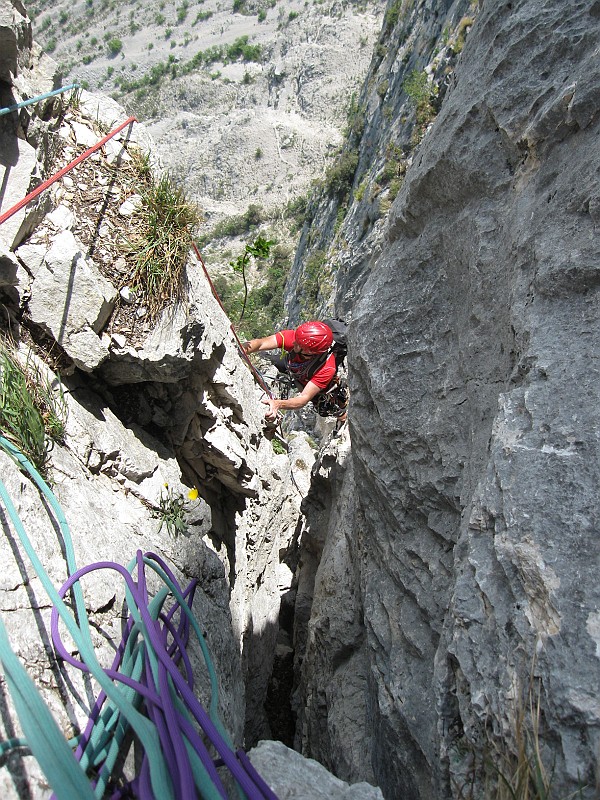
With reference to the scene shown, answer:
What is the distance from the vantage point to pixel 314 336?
543 centimetres

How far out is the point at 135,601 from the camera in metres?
2.10

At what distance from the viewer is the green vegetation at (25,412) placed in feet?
8.20

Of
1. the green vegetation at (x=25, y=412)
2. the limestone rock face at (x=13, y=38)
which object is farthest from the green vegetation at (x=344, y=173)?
the green vegetation at (x=25, y=412)

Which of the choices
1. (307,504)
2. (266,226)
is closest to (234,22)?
(266,226)

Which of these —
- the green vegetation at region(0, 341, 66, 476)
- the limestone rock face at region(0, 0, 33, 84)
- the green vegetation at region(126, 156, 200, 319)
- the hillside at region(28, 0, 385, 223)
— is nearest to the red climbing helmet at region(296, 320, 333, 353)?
the green vegetation at region(126, 156, 200, 319)

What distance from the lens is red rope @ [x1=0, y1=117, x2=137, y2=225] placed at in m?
2.88

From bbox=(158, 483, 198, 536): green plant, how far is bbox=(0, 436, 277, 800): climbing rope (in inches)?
38.8

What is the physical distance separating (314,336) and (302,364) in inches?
16.4

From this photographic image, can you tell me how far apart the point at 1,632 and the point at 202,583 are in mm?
1655

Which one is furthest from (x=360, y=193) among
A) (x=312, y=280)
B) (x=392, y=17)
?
(x=392, y=17)

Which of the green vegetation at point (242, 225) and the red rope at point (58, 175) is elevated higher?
the green vegetation at point (242, 225)

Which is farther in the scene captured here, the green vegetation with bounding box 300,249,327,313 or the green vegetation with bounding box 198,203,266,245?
the green vegetation with bounding box 198,203,266,245

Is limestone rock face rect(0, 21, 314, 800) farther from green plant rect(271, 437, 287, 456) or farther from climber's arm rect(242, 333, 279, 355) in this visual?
green plant rect(271, 437, 287, 456)

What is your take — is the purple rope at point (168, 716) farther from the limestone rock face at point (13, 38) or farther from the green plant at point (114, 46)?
the green plant at point (114, 46)
